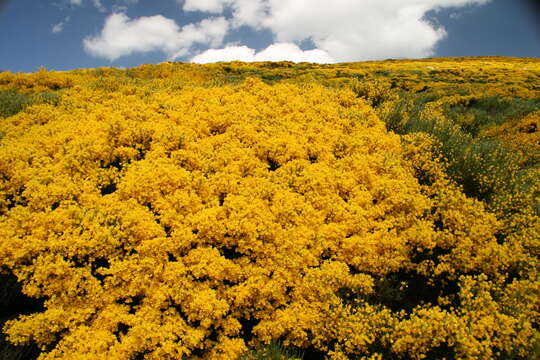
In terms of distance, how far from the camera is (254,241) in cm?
436

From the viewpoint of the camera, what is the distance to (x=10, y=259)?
3.94 metres

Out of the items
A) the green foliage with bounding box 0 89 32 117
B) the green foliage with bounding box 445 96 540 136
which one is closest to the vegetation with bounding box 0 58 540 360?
the green foliage with bounding box 0 89 32 117

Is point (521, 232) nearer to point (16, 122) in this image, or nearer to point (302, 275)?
point (302, 275)

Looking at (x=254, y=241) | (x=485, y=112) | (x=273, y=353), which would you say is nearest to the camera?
(x=273, y=353)

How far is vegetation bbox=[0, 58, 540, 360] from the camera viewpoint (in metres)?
3.60

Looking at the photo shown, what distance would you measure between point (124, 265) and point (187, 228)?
913 mm

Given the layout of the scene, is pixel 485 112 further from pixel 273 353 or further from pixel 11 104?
pixel 11 104

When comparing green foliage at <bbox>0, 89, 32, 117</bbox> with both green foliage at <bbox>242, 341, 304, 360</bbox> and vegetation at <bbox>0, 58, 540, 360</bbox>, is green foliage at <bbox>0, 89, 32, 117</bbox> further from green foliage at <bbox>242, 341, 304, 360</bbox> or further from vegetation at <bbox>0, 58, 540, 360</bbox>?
green foliage at <bbox>242, 341, 304, 360</bbox>

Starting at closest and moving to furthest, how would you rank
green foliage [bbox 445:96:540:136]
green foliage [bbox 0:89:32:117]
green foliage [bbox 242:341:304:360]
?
green foliage [bbox 242:341:304:360] → green foliage [bbox 0:89:32:117] → green foliage [bbox 445:96:540:136]

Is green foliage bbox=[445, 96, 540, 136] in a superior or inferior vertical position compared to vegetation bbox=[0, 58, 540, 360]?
superior

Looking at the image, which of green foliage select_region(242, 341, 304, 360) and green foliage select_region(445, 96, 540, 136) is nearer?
green foliage select_region(242, 341, 304, 360)

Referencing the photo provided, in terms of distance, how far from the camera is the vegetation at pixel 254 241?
3602 mm

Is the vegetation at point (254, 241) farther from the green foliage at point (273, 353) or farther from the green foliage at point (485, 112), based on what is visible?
the green foliage at point (485, 112)

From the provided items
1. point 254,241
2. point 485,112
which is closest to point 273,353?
point 254,241
